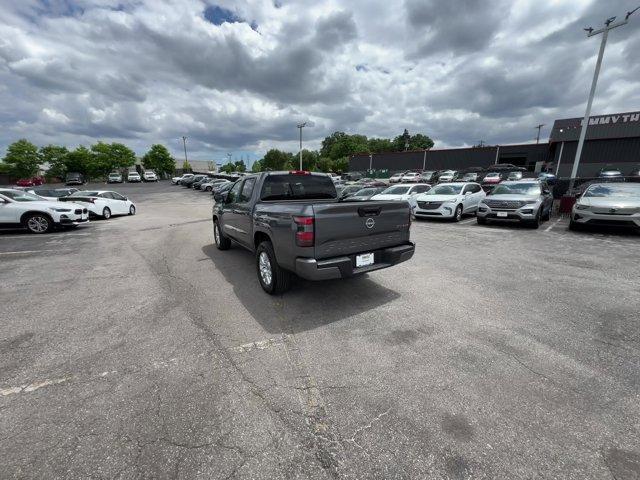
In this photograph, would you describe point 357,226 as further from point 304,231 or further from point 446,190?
point 446,190

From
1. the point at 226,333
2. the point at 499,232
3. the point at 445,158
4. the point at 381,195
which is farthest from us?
the point at 445,158

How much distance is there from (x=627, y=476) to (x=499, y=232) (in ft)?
29.4

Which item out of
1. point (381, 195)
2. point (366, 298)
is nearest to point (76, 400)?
point (366, 298)

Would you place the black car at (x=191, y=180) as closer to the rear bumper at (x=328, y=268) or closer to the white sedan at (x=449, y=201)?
the white sedan at (x=449, y=201)

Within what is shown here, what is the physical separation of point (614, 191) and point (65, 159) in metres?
79.4

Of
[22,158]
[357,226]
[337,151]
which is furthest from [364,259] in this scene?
[337,151]

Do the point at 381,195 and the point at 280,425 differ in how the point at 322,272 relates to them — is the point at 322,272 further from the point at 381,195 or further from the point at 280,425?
the point at 381,195

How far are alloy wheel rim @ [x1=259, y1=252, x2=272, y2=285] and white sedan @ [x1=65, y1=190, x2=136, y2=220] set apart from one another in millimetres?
13941

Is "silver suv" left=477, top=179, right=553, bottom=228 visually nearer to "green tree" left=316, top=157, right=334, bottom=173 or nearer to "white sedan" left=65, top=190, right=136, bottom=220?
"white sedan" left=65, top=190, right=136, bottom=220

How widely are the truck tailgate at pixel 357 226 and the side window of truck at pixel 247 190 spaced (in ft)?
7.18

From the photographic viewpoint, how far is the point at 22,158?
5594 centimetres

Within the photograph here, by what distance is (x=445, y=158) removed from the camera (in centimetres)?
4719

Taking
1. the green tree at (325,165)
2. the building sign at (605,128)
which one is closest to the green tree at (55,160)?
the green tree at (325,165)

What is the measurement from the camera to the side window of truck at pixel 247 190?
216 inches
